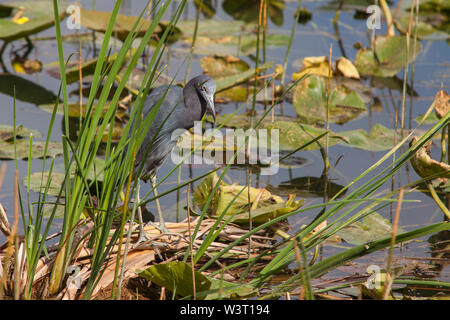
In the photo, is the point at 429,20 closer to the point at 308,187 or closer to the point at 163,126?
the point at 308,187

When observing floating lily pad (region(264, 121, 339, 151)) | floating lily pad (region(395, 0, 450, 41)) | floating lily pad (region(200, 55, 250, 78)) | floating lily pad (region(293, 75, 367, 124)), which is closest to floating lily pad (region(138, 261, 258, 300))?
floating lily pad (region(264, 121, 339, 151))

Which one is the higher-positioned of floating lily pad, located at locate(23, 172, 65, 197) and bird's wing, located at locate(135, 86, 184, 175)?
bird's wing, located at locate(135, 86, 184, 175)

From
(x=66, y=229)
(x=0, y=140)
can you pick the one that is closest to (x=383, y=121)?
(x=0, y=140)

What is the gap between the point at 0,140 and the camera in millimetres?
3170

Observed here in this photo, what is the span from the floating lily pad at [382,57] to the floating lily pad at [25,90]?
2.26 meters

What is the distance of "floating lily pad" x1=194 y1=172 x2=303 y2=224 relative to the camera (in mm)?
2416

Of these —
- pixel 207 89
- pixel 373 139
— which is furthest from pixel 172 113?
pixel 373 139

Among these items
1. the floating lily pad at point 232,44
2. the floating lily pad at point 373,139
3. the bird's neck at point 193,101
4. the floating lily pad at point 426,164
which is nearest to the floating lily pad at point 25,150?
the bird's neck at point 193,101

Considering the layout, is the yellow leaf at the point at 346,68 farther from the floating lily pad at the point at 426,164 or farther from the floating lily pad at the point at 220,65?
the floating lily pad at the point at 426,164

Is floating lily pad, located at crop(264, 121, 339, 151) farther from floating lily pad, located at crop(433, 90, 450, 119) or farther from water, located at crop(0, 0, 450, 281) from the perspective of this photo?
floating lily pad, located at crop(433, 90, 450, 119)

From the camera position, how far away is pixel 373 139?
322cm

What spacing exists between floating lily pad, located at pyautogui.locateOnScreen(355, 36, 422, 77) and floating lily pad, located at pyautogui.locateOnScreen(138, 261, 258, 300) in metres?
3.04

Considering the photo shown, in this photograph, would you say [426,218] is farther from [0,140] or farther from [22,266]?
[0,140]
